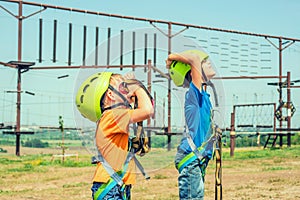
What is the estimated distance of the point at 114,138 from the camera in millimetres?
3895

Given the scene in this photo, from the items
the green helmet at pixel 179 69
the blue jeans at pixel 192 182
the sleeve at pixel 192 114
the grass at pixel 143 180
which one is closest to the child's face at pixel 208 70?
the green helmet at pixel 179 69

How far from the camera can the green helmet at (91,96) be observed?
3761 millimetres

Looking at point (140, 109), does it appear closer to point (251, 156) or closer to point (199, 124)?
point (199, 124)

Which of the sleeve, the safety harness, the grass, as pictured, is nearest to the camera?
the safety harness

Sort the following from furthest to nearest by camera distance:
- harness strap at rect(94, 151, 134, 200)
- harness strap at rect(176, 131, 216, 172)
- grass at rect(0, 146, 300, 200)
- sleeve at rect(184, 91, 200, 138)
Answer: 1. grass at rect(0, 146, 300, 200)
2. harness strap at rect(176, 131, 216, 172)
3. sleeve at rect(184, 91, 200, 138)
4. harness strap at rect(94, 151, 134, 200)

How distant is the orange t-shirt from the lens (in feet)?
12.6

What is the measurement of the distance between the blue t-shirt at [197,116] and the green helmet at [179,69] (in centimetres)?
15

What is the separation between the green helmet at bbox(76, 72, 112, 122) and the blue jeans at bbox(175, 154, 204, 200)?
110 cm

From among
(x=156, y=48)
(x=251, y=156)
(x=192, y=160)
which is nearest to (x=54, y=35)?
(x=251, y=156)

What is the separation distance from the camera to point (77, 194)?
30.3 ft

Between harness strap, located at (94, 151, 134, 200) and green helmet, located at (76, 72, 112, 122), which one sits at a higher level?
green helmet, located at (76, 72, 112, 122)

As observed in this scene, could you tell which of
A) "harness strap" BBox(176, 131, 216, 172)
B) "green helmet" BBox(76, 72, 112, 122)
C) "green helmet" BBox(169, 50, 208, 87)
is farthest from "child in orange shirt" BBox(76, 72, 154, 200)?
"harness strap" BBox(176, 131, 216, 172)

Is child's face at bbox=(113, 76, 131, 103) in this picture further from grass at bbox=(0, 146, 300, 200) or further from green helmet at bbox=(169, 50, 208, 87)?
grass at bbox=(0, 146, 300, 200)

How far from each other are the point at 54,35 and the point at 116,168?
12624mm
